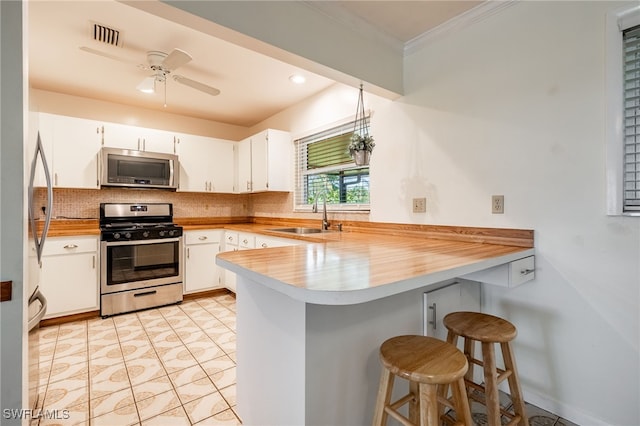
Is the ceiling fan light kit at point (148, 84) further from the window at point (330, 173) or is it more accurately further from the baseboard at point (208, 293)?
the baseboard at point (208, 293)

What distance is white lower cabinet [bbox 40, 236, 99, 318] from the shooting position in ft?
9.19

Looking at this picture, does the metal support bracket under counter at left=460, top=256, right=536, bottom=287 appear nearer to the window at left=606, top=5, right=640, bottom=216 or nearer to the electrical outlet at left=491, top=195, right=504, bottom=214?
the electrical outlet at left=491, top=195, right=504, bottom=214

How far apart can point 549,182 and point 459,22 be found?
1.25 metres

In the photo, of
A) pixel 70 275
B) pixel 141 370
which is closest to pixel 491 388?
pixel 141 370

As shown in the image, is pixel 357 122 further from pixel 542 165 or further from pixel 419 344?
pixel 419 344

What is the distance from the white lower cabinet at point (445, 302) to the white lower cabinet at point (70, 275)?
3.27m

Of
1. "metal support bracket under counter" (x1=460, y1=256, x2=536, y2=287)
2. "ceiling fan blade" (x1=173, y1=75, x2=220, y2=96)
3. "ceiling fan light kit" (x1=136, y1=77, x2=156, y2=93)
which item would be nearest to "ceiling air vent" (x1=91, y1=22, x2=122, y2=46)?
"ceiling fan light kit" (x1=136, y1=77, x2=156, y2=93)

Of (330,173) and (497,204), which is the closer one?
(497,204)

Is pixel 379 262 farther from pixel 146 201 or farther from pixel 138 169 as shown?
pixel 146 201

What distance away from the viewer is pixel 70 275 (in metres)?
2.91

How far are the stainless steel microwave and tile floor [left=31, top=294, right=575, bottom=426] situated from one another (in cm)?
151

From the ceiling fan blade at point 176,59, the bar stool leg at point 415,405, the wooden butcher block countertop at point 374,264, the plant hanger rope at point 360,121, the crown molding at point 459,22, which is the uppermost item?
the crown molding at point 459,22

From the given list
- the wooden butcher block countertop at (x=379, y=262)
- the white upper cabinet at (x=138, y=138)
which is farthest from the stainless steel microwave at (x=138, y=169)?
the wooden butcher block countertop at (x=379, y=262)

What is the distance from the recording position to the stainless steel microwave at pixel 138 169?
3248 mm
